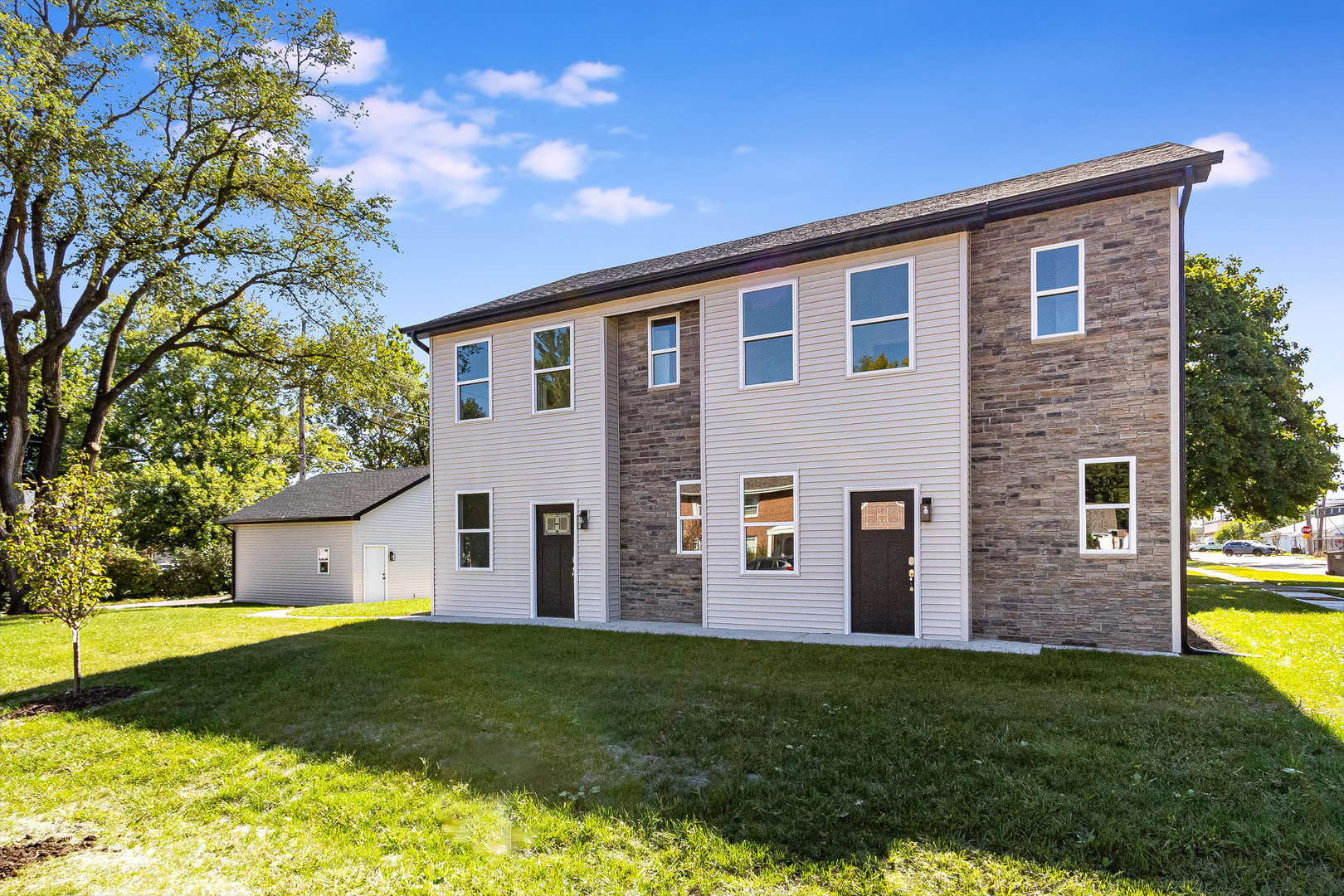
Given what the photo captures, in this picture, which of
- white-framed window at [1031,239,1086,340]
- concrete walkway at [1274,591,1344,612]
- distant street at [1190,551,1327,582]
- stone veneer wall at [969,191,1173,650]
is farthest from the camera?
distant street at [1190,551,1327,582]

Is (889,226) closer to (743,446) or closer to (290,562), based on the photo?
(743,446)

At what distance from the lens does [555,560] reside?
545 inches

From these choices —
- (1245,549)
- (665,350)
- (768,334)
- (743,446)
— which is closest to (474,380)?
(665,350)

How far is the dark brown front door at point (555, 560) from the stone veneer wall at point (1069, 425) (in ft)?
23.2

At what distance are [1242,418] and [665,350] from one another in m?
14.4

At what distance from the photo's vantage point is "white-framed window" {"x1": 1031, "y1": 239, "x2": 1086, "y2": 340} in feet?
31.9

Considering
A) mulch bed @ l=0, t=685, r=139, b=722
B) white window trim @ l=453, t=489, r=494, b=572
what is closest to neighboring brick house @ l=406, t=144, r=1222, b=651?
white window trim @ l=453, t=489, r=494, b=572

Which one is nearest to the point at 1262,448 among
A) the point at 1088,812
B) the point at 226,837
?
the point at 1088,812

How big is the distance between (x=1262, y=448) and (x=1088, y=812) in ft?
60.8

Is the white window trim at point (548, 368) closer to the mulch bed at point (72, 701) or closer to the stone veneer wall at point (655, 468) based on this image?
the stone veneer wall at point (655, 468)

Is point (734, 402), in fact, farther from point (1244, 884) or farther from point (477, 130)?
point (1244, 884)

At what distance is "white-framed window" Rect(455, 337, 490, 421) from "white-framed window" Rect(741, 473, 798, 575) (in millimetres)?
6009

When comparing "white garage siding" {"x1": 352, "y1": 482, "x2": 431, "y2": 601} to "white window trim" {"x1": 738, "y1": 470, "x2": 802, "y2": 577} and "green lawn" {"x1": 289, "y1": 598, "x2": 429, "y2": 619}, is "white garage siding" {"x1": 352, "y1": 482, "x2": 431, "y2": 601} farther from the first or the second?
"white window trim" {"x1": 738, "y1": 470, "x2": 802, "y2": 577}

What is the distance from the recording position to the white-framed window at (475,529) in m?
14.6
